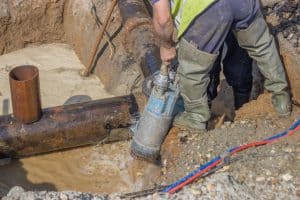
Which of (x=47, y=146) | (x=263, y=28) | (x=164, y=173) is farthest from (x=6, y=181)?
(x=263, y=28)

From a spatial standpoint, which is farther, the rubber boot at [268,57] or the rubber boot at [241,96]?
the rubber boot at [241,96]

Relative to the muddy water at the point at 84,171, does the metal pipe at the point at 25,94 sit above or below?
above

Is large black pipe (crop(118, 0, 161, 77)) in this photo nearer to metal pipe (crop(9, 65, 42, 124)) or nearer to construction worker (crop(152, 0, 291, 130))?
construction worker (crop(152, 0, 291, 130))

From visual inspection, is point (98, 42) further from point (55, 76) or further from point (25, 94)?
point (25, 94)

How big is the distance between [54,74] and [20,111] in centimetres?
251

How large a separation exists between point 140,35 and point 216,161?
2506mm

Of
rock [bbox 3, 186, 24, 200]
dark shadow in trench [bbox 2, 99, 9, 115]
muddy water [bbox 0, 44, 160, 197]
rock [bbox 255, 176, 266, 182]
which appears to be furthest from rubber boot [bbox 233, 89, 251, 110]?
dark shadow in trench [bbox 2, 99, 9, 115]

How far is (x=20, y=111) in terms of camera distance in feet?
15.8

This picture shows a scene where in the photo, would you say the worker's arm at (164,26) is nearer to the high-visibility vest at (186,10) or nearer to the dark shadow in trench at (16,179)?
the high-visibility vest at (186,10)

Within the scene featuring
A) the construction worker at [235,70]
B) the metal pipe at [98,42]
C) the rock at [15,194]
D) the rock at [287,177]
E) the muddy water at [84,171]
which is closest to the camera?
the rock at [15,194]

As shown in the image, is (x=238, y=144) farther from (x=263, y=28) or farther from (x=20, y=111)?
(x=20, y=111)

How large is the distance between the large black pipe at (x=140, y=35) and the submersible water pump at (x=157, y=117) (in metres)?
1.16

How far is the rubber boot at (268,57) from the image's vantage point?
173 inches

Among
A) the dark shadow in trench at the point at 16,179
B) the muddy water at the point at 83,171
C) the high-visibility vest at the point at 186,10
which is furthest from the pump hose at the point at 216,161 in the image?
the dark shadow in trench at the point at 16,179
